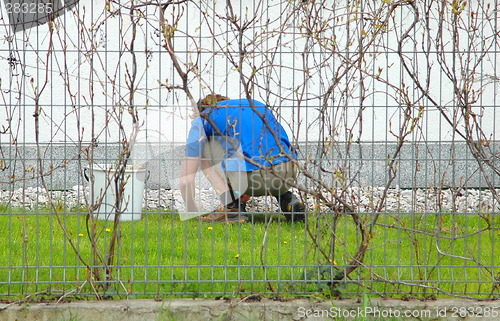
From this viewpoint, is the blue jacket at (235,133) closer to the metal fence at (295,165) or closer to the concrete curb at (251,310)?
the metal fence at (295,165)

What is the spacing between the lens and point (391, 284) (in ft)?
10.2

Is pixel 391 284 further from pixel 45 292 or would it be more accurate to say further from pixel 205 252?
pixel 45 292

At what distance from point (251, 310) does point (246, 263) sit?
955 millimetres

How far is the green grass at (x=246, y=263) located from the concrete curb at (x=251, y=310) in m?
0.08

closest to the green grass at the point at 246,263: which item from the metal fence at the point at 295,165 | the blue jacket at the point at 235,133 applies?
the metal fence at the point at 295,165

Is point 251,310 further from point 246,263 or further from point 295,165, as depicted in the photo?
point 246,263

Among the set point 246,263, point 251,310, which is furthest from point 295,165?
point 246,263

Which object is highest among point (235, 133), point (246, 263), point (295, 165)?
point (235, 133)

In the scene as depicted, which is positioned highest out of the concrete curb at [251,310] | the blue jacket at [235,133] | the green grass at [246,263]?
the blue jacket at [235,133]

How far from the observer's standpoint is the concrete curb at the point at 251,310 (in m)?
2.84

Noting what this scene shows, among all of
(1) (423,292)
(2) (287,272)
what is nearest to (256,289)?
(2) (287,272)

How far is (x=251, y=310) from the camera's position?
2926 mm

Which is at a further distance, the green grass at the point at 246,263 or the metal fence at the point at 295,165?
the green grass at the point at 246,263

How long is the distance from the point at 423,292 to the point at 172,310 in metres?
1.40
